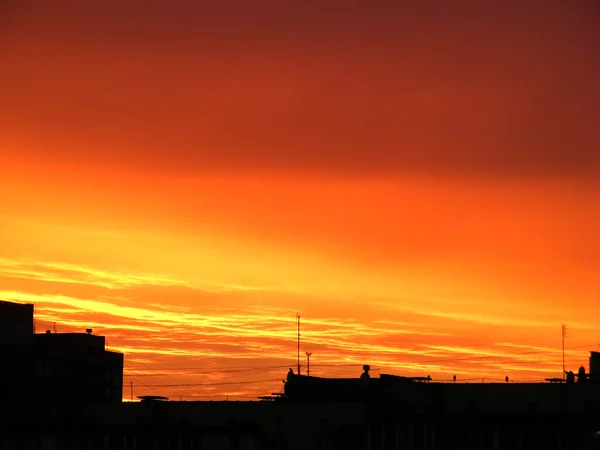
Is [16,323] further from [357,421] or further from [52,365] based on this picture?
[357,421]

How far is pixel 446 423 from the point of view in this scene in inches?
3398

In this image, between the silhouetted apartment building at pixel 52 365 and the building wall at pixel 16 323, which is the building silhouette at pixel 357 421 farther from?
the building wall at pixel 16 323

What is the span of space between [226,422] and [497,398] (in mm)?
18979

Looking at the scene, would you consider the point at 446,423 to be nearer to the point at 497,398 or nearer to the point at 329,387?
the point at 497,398

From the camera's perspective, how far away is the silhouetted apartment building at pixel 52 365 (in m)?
137

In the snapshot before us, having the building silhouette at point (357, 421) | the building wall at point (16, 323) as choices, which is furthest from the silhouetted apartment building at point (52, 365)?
the building silhouette at point (357, 421)

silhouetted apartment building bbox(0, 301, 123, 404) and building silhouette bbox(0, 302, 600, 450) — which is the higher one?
silhouetted apartment building bbox(0, 301, 123, 404)

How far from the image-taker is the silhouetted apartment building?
137 meters

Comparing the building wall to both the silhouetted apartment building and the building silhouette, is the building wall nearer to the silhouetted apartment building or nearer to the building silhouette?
the silhouetted apartment building

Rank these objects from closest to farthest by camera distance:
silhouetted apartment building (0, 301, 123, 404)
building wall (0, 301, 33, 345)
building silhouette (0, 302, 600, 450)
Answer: building silhouette (0, 302, 600, 450) < silhouetted apartment building (0, 301, 123, 404) < building wall (0, 301, 33, 345)

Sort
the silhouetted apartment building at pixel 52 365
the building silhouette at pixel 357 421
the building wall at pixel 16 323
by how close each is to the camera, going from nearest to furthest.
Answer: the building silhouette at pixel 357 421 → the silhouetted apartment building at pixel 52 365 → the building wall at pixel 16 323

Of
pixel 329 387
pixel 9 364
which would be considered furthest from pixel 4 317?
pixel 329 387

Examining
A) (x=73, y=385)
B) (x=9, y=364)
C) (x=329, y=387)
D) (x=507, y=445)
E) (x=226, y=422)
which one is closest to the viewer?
(x=507, y=445)

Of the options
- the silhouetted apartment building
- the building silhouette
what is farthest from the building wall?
the building silhouette
